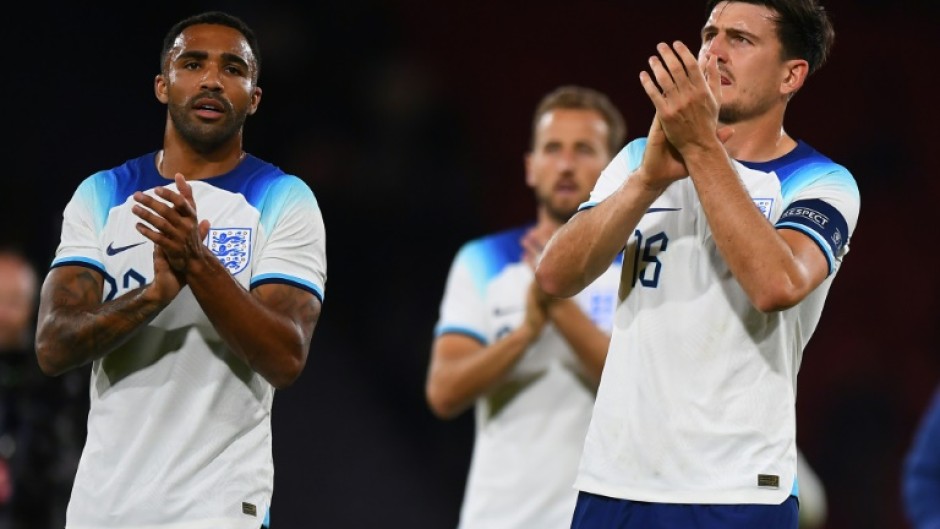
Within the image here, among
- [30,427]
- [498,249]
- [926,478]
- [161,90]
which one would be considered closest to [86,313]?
[161,90]

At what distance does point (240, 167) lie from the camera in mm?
3943

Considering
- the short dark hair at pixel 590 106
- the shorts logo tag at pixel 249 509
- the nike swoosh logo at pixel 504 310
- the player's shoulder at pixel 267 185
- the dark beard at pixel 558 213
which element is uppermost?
the short dark hair at pixel 590 106

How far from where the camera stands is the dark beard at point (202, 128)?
3.84 m

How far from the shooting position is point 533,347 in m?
5.45

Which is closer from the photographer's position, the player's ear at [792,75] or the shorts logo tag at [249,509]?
the shorts logo tag at [249,509]

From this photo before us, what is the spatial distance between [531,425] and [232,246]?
76.9 inches

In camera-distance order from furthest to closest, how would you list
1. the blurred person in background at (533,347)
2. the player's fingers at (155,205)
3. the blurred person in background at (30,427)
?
the blurred person in background at (30,427), the blurred person in background at (533,347), the player's fingers at (155,205)

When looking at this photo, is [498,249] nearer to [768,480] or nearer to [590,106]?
[590,106]

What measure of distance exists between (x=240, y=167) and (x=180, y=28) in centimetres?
42

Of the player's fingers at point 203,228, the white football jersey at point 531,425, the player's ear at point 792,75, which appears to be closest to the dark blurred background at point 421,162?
the white football jersey at point 531,425

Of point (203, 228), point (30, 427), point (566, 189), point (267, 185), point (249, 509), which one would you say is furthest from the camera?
point (30, 427)

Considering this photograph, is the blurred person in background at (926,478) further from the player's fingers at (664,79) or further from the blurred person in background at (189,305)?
the blurred person in background at (189,305)

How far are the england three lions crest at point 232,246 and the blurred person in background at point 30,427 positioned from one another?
11.0 feet

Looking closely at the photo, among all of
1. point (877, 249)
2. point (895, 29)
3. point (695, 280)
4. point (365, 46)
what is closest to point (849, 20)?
point (895, 29)
